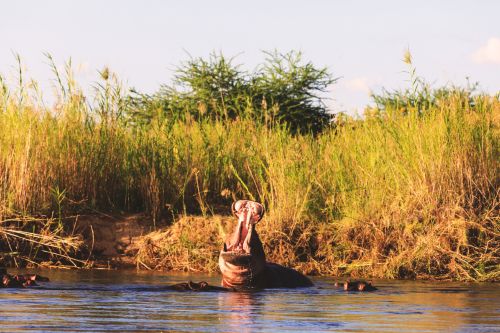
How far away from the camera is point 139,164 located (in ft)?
50.6

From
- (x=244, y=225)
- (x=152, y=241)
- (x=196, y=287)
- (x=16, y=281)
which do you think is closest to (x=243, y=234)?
(x=244, y=225)

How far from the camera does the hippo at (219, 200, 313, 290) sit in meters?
10.4


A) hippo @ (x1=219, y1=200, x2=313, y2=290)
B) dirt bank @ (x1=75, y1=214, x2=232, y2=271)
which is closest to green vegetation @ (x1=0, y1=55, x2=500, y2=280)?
dirt bank @ (x1=75, y1=214, x2=232, y2=271)

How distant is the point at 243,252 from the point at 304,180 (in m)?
3.64

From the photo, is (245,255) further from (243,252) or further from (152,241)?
(152,241)

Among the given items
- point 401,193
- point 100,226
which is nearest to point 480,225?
point 401,193

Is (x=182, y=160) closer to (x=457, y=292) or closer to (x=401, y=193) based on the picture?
(x=401, y=193)

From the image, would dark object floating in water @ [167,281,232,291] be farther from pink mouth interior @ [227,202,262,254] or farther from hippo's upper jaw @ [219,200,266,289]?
pink mouth interior @ [227,202,262,254]

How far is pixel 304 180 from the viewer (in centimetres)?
1405

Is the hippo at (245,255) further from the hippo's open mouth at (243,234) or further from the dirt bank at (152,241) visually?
the dirt bank at (152,241)

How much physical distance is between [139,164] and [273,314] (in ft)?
23.9

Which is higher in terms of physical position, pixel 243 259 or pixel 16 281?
pixel 243 259

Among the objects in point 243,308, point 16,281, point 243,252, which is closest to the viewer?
point 243,308

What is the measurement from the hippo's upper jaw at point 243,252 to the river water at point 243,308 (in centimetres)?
34
